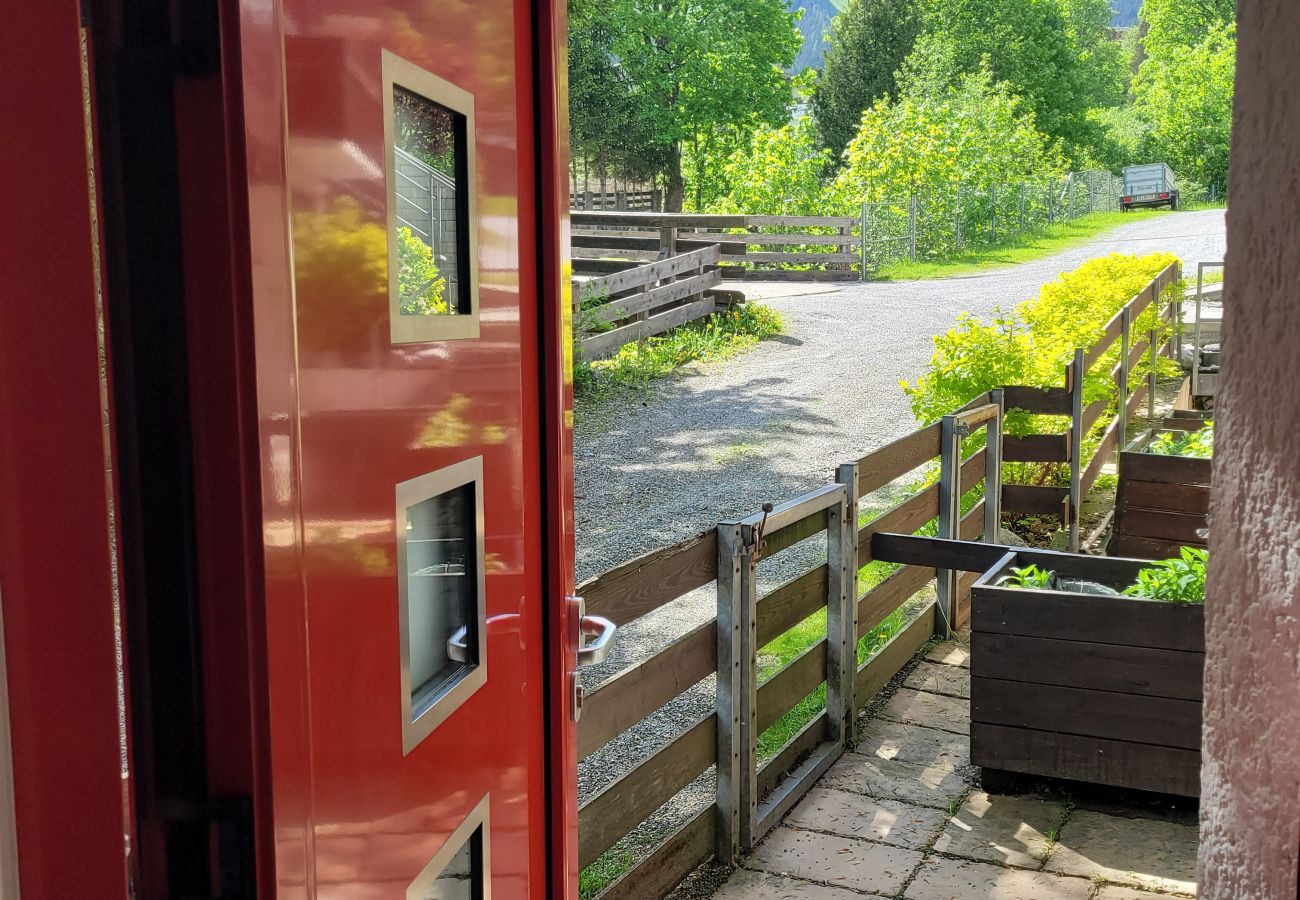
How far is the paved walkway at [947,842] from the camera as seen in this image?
4.12 m

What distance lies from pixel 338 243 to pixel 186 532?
37 centimetres

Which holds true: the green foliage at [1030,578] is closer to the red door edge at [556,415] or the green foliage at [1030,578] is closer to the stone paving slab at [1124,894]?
the stone paving slab at [1124,894]

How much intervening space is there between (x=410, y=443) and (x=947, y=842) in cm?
346

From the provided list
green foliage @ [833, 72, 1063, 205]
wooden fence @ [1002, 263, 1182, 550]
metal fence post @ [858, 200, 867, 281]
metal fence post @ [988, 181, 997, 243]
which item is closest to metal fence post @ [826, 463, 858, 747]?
wooden fence @ [1002, 263, 1182, 550]

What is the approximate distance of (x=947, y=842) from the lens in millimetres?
4449

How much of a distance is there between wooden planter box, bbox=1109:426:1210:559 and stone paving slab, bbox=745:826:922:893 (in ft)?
10.6

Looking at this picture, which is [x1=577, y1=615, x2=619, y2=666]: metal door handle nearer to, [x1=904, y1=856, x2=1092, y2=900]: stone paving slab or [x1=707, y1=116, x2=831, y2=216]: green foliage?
[x1=904, y1=856, x2=1092, y2=900]: stone paving slab

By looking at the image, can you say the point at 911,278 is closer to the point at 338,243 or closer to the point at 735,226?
the point at 735,226

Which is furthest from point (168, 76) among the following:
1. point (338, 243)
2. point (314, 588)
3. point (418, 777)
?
point (418, 777)

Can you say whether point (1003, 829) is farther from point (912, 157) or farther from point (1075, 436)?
point (912, 157)

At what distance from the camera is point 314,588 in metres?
1.26

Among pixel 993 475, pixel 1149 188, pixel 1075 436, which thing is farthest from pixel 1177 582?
pixel 1149 188

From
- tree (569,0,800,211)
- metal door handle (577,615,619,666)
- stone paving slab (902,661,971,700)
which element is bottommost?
stone paving slab (902,661,971,700)

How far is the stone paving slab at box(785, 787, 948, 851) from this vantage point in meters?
4.51
